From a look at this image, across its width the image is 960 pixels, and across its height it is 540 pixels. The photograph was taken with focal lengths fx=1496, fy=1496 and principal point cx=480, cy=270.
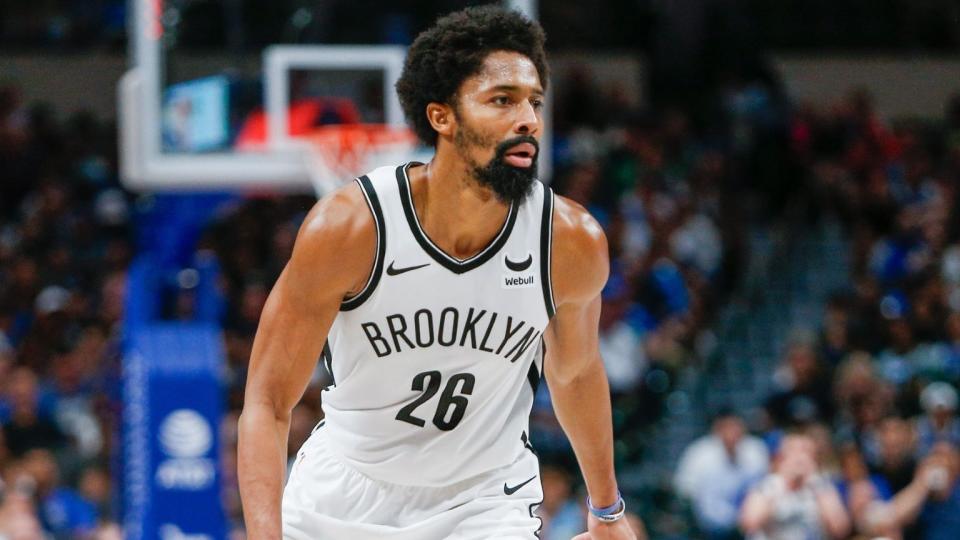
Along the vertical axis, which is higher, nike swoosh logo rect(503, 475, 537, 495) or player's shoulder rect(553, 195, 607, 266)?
player's shoulder rect(553, 195, 607, 266)

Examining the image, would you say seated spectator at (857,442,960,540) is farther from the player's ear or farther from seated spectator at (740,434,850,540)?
the player's ear

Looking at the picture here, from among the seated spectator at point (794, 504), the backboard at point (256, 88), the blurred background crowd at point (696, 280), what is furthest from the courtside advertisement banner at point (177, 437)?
the seated spectator at point (794, 504)

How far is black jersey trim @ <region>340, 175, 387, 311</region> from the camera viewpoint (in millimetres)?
3844

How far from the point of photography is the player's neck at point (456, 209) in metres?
3.93

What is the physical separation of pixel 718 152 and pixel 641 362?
14.8 ft

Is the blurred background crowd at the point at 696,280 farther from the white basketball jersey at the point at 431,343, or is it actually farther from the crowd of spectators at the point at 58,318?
the white basketball jersey at the point at 431,343

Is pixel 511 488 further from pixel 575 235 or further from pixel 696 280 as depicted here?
pixel 696 280

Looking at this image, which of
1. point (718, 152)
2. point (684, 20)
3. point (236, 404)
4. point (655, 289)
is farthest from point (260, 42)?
point (684, 20)

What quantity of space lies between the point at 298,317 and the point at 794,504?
6.95 meters

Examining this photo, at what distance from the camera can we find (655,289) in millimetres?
13445

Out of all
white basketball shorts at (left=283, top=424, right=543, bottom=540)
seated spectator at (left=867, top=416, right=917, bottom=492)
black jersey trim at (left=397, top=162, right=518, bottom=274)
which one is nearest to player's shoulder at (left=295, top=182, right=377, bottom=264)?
black jersey trim at (left=397, top=162, right=518, bottom=274)

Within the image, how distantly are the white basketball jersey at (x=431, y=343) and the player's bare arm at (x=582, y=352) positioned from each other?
0.19 feet

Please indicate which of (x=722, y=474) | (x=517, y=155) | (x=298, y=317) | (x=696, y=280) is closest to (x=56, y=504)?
(x=722, y=474)

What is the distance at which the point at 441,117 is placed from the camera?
3988 mm
